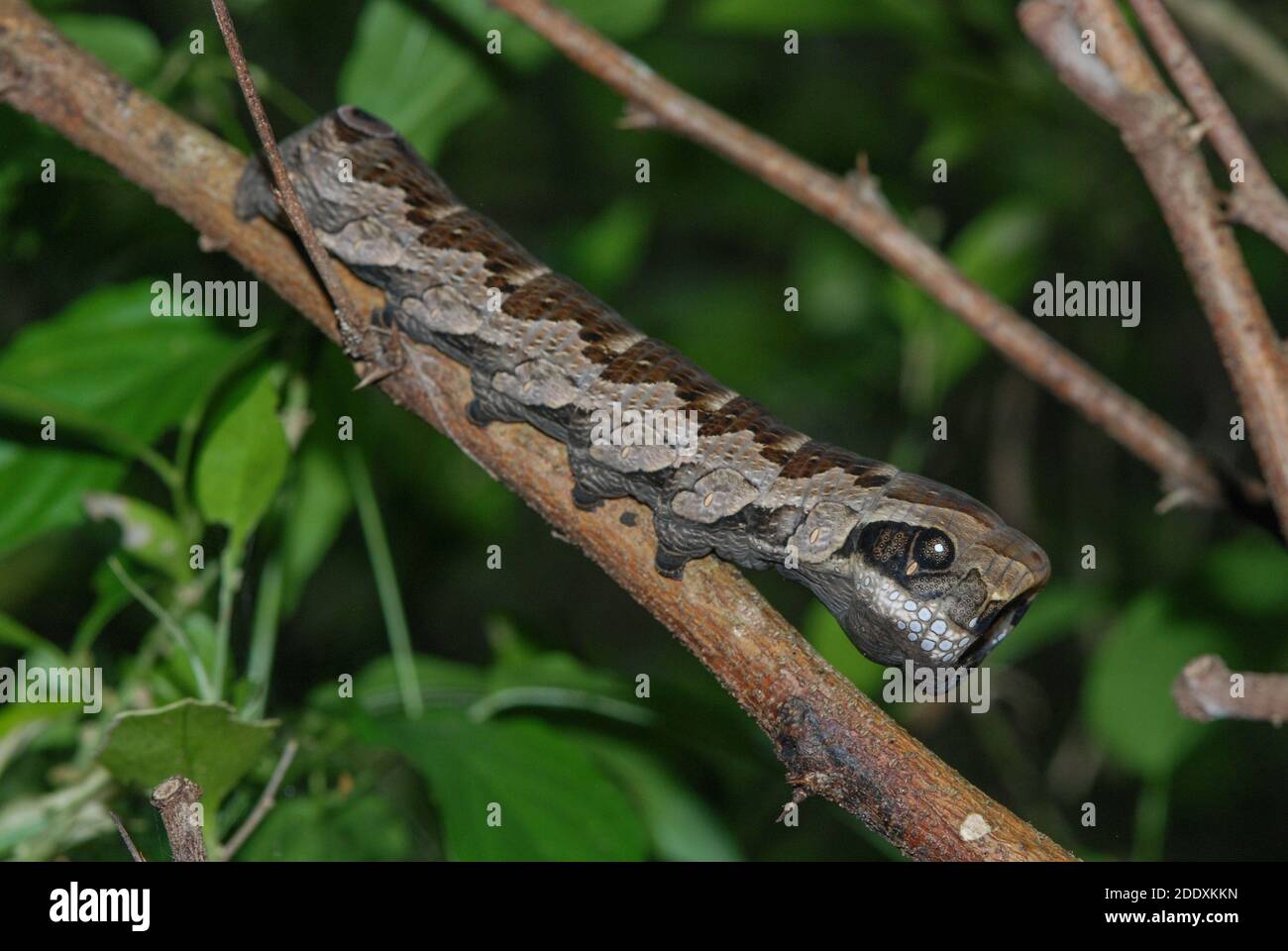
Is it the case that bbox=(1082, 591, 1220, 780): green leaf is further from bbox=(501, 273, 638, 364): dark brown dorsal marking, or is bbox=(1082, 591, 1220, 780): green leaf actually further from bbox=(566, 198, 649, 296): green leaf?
bbox=(566, 198, 649, 296): green leaf

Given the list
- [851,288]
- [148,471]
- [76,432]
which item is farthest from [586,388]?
[851,288]

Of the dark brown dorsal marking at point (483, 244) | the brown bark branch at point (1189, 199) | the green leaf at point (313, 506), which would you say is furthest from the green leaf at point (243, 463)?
the brown bark branch at point (1189, 199)

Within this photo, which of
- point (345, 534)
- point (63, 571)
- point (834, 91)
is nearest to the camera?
point (63, 571)

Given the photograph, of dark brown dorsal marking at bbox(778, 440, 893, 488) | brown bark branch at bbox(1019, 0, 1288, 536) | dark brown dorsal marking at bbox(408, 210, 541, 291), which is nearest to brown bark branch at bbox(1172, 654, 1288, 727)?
brown bark branch at bbox(1019, 0, 1288, 536)

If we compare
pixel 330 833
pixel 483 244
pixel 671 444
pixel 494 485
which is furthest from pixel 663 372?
pixel 494 485

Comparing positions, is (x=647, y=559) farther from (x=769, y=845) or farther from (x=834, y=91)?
(x=834, y=91)

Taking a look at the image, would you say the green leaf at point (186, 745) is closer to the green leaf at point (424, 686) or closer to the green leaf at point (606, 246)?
the green leaf at point (424, 686)
